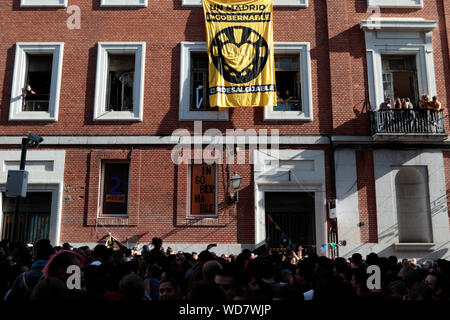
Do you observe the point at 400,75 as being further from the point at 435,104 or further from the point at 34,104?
the point at 34,104

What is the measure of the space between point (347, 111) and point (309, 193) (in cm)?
358

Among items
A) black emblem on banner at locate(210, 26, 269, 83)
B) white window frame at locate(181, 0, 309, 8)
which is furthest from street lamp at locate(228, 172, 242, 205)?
white window frame at locate(181, 0, 309, 8)

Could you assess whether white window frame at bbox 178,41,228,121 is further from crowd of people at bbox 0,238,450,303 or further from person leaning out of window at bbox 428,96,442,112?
crowd of people at bbox 0,238,450,303

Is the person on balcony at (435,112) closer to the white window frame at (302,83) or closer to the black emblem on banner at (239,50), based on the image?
the white window frame at (302,83)

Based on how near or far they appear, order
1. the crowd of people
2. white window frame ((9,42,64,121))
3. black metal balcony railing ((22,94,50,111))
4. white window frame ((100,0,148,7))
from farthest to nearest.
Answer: white window frame ((100,0,148,7)), black metal balcony railing ((22,94,50,111)), white window frame ((9,42,64,121)), the crowd of people

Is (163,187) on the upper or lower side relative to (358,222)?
upper

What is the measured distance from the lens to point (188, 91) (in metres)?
16.8

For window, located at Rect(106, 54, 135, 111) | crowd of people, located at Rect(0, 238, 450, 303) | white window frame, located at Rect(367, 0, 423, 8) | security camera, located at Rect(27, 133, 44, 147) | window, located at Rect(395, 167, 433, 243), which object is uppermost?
white window frame, located at Rect(367, 0, 423, 8)

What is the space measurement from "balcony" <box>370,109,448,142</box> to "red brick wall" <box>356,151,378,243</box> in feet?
3.17

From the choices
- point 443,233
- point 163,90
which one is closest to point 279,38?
point 163,90

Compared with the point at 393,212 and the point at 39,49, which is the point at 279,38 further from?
the point at 39,49

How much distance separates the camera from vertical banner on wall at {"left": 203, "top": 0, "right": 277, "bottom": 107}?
1638cm

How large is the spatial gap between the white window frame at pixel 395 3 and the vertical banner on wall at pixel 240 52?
171 inches

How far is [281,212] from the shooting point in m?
16.3
